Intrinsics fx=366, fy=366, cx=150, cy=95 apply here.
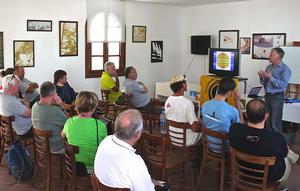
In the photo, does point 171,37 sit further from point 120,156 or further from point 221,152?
point 120,156

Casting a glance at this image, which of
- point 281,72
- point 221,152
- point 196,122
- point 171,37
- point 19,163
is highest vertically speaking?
point 171,37

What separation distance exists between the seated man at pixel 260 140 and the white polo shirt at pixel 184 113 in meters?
0.94

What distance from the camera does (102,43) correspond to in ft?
26.5

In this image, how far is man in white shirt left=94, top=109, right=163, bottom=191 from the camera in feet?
7.30

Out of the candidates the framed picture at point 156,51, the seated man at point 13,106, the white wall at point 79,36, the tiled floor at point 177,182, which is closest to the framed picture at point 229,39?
the white wall at point 79,36

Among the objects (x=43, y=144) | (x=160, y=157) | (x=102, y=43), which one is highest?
(x=102, y=43)

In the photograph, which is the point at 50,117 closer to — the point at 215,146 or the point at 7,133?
the point at 7,133

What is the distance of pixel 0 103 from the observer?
4.55m

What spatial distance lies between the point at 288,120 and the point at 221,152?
8.44 ft

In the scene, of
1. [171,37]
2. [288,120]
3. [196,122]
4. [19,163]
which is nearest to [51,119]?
[19,163]

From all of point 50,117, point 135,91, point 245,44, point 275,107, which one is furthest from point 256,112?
point 245,44

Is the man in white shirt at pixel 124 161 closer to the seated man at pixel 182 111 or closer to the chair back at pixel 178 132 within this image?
the chair back at pixel 178 132

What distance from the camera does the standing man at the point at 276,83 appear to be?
5.37 meters

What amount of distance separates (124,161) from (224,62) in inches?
213
